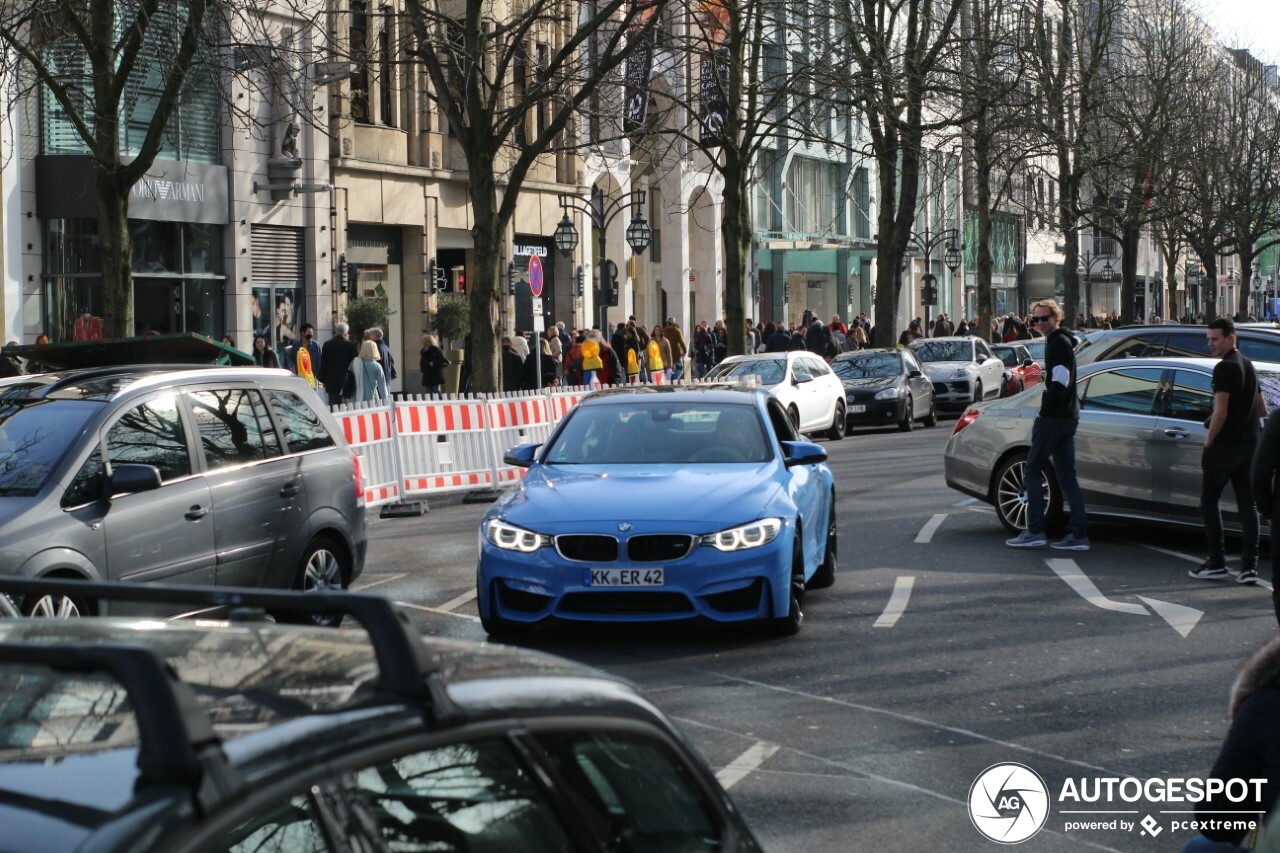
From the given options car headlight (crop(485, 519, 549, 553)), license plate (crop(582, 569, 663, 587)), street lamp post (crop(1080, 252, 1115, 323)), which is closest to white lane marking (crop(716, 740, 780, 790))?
license plate (crop(582, 569, 663, 587))

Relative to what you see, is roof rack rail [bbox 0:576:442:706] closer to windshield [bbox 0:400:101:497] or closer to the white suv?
windshield [bbox 0:400:101:497]

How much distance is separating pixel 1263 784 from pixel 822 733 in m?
3.61

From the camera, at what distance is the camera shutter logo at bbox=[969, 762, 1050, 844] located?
6262mm

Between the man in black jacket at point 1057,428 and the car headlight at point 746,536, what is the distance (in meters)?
4.45

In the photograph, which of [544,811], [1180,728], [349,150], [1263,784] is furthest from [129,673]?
[349,150]

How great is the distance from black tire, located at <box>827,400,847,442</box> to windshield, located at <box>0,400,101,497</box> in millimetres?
21438

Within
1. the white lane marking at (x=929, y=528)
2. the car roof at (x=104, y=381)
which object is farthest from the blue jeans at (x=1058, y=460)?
the car roof at (x=104, y=381)

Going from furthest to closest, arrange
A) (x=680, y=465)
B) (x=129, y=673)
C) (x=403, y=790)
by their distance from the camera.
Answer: (x=680, y=465)
(x=403, y=790)
(x=129, y=673)

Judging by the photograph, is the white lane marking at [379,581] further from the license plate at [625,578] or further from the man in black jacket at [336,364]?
the man in black jacket at [336,364]

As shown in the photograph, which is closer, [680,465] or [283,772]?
[283,772]

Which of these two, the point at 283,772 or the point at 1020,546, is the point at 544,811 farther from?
the point at 1020,546

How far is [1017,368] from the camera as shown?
128 ft

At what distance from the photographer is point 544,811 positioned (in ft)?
8.35

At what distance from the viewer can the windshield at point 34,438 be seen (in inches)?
338
